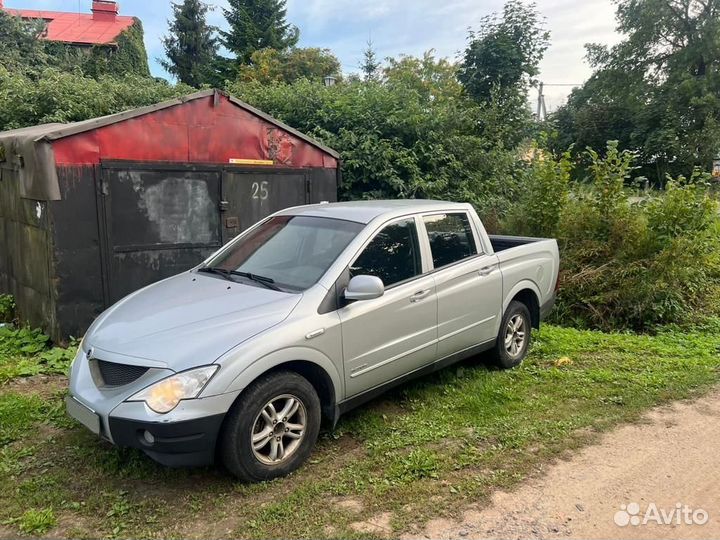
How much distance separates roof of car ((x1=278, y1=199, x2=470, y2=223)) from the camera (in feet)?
14.3

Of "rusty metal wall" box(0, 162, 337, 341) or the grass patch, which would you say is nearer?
the grass patch

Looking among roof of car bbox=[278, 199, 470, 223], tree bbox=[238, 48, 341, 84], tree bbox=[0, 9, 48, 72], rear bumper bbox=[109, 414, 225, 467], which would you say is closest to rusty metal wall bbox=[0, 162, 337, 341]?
roof of car bbox=[278, 199, 470, 223]

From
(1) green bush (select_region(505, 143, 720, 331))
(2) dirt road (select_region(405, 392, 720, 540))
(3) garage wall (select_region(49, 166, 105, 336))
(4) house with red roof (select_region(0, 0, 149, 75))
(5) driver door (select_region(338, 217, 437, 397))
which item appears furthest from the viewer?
(4) house with red roof (select_region(0, 0, 149, 75))

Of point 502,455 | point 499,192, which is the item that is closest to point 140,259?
point 502,455

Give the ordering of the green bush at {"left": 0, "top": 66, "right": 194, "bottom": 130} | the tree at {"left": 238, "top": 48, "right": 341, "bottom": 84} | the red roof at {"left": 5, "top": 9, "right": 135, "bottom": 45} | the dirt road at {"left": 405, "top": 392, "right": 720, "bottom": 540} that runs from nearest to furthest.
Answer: the dirt road at {"left": 405, "top": 392, "right": 720, "bottom": 540}
the green bush at {"left": 0, "top": 66, "right": 194, "bottom": 130}
the tree at {"left": 238, "top": 48, "right": 341, "bottom": 84}
the red roof at {"left": 5, "top": 9, "right": 135, "bottom": 45}

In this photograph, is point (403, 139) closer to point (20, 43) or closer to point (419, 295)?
point (419, 295)

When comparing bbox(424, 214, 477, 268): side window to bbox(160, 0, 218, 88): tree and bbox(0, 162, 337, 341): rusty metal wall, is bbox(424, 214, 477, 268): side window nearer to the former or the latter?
bbox(0, 162, 337, 341): rusty metal wall

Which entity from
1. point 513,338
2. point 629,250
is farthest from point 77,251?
point 629,250

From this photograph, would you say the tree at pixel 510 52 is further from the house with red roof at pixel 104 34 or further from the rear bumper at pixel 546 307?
the house with red roof at pixel 104 34

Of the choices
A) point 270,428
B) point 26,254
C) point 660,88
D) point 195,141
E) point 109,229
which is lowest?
point 270,428

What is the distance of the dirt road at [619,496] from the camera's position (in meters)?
2.94

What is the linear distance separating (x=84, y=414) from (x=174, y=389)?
2.35 feet

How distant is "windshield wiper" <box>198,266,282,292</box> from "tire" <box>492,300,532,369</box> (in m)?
2.37

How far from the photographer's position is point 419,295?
13.9ft
